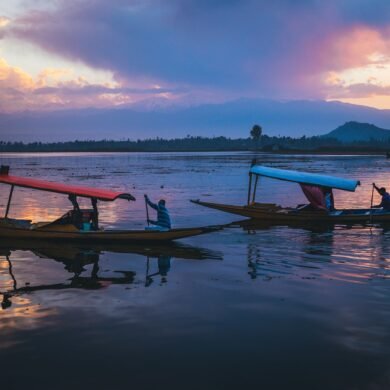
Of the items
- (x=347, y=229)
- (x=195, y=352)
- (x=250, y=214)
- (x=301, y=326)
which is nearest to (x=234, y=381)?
(x=195, y=352)

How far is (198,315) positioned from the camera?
35.4 feet

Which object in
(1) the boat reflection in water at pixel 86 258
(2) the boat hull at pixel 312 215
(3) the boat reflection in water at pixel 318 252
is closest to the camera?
(1) the boat reflection in water at pixel 86 258

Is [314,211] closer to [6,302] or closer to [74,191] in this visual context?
[74,191]

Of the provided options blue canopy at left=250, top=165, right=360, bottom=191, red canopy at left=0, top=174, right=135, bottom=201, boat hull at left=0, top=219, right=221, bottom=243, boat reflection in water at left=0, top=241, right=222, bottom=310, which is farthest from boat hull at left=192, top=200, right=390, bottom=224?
red canopy at left=0, top=174, right=135, bottom=201

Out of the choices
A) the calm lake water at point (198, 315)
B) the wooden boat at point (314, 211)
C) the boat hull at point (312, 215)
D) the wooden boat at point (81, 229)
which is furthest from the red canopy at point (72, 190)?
the wooden boat at point (314, 211)

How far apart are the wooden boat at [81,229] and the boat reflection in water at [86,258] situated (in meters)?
0.33

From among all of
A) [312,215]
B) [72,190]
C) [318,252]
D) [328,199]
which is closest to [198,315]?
[318,252]

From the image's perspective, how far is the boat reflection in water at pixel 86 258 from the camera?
43.2 ft

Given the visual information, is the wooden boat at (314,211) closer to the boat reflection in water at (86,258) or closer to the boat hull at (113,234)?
the boat hull at (113,234)

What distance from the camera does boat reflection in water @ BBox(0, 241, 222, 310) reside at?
13.2m

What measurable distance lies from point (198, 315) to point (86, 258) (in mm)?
6934

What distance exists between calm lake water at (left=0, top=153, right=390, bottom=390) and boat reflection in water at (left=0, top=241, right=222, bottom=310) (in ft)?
0.18

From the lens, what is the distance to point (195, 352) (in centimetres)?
888

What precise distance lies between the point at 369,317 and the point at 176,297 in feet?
15.0
